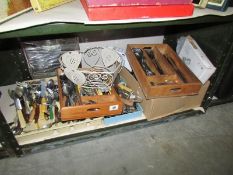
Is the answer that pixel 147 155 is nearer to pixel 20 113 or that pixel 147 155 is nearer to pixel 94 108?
pixel 94 108

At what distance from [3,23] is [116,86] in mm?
781

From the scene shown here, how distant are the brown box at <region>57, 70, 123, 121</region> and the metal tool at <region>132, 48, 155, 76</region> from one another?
0.26 meters

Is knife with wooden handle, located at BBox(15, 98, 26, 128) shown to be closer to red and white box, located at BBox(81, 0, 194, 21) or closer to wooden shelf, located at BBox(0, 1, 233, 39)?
wooden shelf, located at BBox(0, 1, 233, 39)

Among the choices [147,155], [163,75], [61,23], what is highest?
[61,23]

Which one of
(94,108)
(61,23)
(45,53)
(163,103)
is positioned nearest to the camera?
(61,23)

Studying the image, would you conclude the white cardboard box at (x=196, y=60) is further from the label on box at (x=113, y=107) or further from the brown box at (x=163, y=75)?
the label on box at (x=113, y=107)

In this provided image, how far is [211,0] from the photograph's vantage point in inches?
44.2

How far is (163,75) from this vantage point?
132 centimetres

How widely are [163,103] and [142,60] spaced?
0.33m

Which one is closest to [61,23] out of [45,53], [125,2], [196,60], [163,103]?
[125,2]

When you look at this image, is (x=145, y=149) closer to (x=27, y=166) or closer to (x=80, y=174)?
(x=80, y=174)

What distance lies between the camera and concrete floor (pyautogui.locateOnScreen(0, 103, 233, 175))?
3.82 ft

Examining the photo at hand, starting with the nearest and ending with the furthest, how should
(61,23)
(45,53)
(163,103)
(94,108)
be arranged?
(61,23)
(94,108)
(163,103)
(45,53)

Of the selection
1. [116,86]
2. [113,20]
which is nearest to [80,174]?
[116,86]
